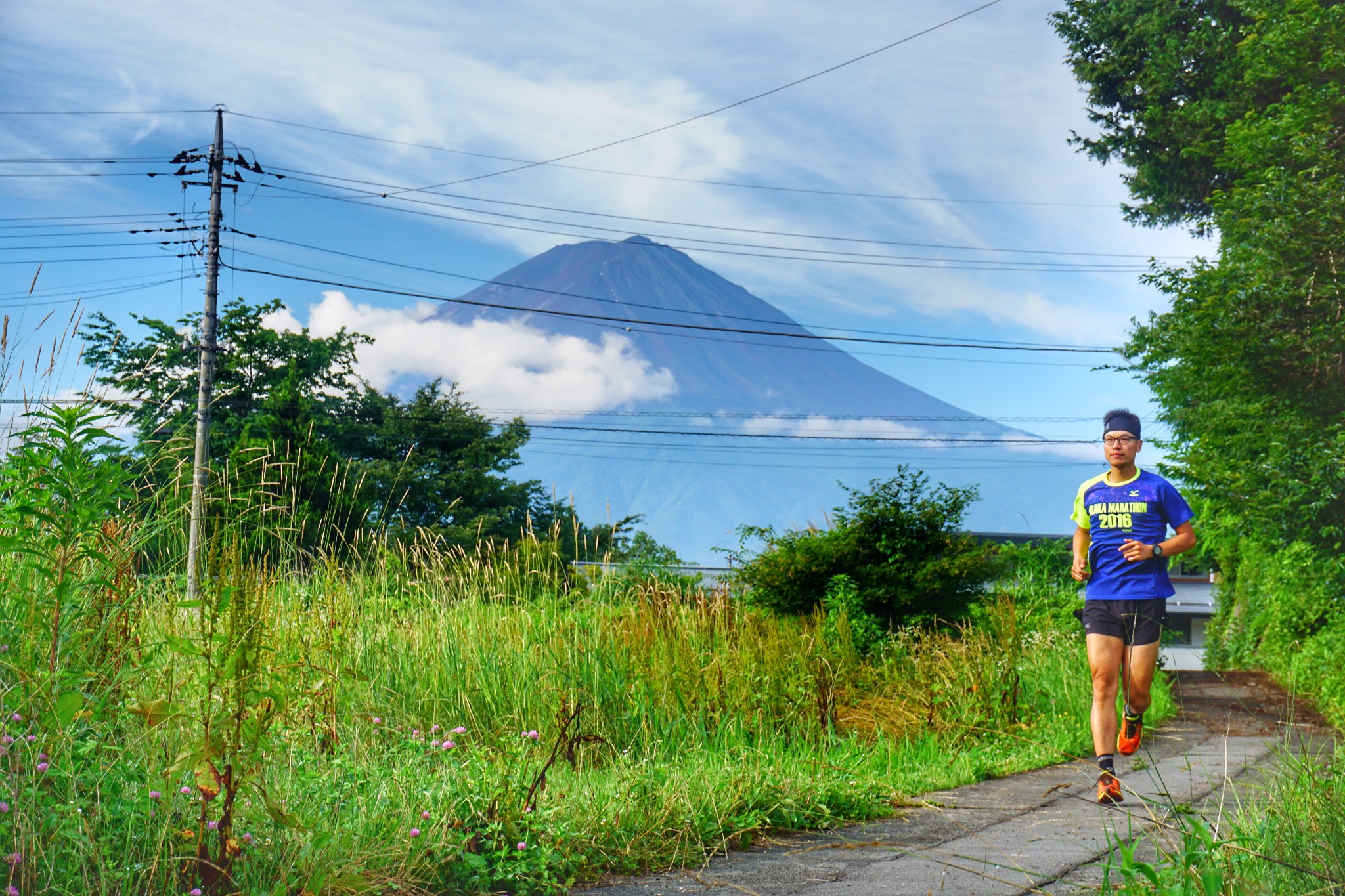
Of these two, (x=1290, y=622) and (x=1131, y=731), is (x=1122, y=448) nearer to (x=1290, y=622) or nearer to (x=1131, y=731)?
(x=1131, y=731)

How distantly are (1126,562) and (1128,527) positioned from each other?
20 centimetres

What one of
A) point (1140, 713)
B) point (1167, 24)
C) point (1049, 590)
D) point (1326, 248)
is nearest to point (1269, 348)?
point (1326, 248)

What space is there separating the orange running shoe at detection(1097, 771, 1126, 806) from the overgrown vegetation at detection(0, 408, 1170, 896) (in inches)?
25.3

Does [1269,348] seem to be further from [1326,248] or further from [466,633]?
[466,633]

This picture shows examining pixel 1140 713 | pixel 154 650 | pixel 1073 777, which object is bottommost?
pixel 1073 777

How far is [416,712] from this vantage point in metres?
5.36

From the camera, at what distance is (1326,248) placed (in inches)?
407

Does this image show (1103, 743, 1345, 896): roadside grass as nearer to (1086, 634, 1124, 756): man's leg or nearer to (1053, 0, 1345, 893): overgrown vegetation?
(1086, 634, 1124, 756): man's leg

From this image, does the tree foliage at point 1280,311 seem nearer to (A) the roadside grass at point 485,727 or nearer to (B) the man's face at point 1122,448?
(A) the roadside grass at point 485,727

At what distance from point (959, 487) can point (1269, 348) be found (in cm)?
367

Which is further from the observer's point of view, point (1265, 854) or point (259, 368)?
point (259, 368)

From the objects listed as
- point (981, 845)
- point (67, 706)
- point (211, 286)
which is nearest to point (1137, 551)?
point (981, 845)

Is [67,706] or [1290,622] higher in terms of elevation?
[67,706]

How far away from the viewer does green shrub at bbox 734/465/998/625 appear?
9227 mm
